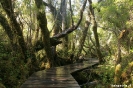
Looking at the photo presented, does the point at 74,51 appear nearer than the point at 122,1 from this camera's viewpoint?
No

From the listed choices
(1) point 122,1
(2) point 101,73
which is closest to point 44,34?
(2) point 101,73

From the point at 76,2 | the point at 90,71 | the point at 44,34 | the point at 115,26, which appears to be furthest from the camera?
the point at 76,2

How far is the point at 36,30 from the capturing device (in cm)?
1012

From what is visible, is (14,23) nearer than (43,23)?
Yes

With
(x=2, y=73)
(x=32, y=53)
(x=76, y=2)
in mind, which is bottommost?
(x=2, y=73)

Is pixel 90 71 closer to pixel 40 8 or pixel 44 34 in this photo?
pixel 44 34

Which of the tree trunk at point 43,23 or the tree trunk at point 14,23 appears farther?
the tree trunk at point 43,23

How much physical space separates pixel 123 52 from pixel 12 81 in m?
7.42

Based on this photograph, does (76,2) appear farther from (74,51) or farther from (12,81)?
(12,81)

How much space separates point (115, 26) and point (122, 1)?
266cm

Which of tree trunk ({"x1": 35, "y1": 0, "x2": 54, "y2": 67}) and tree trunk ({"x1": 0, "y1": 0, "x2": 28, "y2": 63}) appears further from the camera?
tree trunk ({"x1": 35, "y1": 0, "x2": 54, "y2": 67})

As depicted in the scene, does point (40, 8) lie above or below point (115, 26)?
above

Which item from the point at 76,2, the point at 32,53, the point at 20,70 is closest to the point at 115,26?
the point at 32,53

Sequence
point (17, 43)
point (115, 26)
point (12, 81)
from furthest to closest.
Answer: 1. point (115, 26)
2. point (17, 43)
3. point (12, 81)
